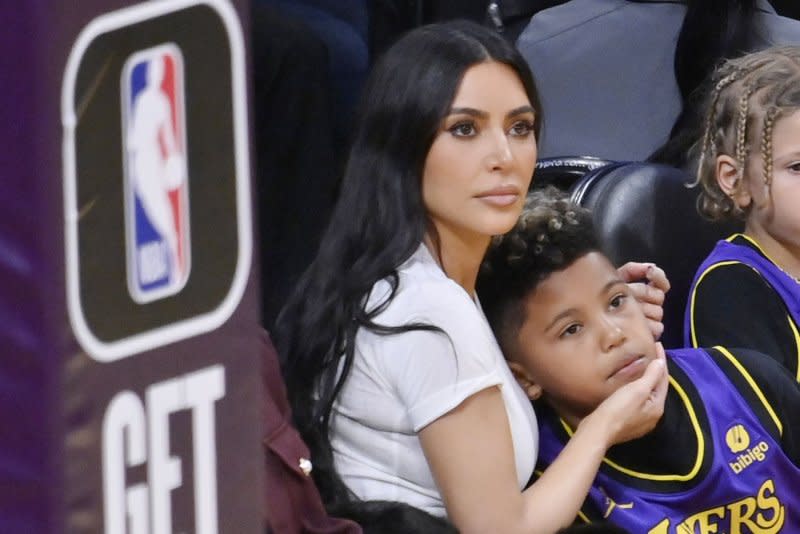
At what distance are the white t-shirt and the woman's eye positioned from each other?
0.63 ft

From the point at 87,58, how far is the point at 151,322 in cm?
14

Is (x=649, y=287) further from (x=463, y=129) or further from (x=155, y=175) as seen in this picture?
(x=155, y=175)

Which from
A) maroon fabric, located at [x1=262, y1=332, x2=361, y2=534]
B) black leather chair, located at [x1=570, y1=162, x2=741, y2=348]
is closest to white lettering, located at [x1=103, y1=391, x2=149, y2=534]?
maroon fabric, located at [x1=262, y1=332, x2=361, y2=534]

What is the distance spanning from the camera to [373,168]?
6.56 feet

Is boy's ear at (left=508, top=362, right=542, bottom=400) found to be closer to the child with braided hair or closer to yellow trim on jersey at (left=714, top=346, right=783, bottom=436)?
yellow trim on jersey at (left=714, top=346, right=783, bottom=436)

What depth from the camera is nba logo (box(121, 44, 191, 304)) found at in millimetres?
802

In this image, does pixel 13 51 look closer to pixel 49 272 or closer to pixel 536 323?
pixel 49 272

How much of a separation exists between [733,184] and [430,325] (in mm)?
813

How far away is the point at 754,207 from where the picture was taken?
2516mm

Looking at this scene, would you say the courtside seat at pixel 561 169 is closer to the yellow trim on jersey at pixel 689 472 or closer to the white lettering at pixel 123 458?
the yellow trim on jersey at pixel 689 472

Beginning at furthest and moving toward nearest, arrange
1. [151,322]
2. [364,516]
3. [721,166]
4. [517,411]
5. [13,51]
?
[721,166] < [517,411] < [364,516] < [151,322] < [13,51]

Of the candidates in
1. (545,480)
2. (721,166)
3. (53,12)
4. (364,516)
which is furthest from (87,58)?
(721,166)

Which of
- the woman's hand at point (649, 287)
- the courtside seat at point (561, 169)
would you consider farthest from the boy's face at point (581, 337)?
the courtside seat at point (561, 169)

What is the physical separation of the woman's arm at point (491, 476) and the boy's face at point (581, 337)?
0.12m
